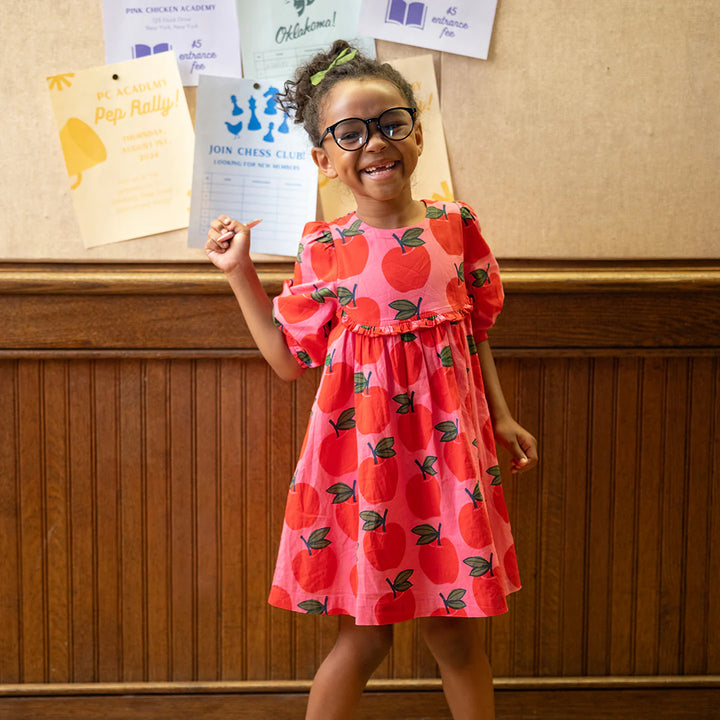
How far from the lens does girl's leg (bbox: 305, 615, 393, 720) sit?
1.25 meters

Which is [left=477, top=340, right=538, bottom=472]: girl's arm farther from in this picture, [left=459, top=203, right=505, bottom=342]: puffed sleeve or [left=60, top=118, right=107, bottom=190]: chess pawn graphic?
[left=60, top=118, right=107, bottom=190]: chess pawn graphic

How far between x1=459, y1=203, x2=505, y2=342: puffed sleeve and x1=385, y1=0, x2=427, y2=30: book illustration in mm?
381

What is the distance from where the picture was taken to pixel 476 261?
4.20ft

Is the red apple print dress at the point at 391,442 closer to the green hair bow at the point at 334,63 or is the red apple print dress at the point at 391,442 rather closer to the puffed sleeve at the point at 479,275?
the puffed sleeve at the point at 479,275

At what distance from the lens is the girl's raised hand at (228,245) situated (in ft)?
4.00

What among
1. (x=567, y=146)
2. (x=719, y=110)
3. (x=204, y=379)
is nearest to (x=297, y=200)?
(x=204, y=379)

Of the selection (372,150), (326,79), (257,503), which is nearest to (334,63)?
(326,79)

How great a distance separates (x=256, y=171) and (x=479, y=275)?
462 mm

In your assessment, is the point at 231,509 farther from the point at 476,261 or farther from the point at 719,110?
the point at 719,110

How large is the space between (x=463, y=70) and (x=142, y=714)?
1.29 m

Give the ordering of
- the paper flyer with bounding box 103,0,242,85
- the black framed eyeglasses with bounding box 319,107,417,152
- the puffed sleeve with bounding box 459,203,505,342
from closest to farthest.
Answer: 1. the black framed eyeglasses with bounding box 319,107,417,152
2. the puffed sleeve with bounding box 459,203,505,342
3. the paper flyer with bounding box 103,0,242,85

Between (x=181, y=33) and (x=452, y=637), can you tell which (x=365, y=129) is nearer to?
(x=181, y=33)

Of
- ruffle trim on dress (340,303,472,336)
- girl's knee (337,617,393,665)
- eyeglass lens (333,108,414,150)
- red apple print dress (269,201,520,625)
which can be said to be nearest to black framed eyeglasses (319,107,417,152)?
eyeglass lens (333,108,414,150)

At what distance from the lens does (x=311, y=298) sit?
123cm
